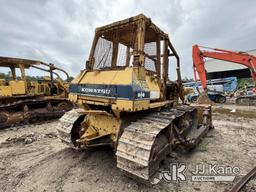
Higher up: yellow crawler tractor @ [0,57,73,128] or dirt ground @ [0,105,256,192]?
yellow crawler tractor @ [0,57,73,128]

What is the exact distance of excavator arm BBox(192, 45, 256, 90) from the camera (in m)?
10.6

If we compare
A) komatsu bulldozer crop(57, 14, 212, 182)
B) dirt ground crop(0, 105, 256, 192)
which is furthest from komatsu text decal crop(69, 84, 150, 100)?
dirt ground crop(0, 105, 256, 192)

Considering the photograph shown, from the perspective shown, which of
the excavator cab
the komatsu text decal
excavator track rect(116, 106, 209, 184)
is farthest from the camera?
the excavator cab

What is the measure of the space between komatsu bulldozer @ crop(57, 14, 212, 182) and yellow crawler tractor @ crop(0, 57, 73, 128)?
427cm

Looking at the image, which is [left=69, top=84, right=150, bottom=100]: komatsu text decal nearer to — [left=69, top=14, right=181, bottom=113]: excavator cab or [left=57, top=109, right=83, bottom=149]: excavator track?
[left=69, top=14, right=181, bottom=113]: excavator cab

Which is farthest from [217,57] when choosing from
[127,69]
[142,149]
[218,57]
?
[142,149]

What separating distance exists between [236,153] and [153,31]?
3.41 metres

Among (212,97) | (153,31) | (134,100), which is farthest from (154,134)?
(212,97)

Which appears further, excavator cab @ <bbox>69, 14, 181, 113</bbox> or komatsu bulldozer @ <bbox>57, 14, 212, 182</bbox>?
excavator cab @ <bbox>69, 14, 181, 113</bbox>

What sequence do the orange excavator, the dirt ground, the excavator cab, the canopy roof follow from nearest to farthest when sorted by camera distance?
the excavator cab → the dirt ground → the canopy roof → the orange excavator

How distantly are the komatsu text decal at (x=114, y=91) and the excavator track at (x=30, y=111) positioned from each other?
520 centimetres

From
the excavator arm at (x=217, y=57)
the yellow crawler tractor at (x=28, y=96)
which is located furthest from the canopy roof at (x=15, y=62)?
the excavator arm at (x=217, y=57)

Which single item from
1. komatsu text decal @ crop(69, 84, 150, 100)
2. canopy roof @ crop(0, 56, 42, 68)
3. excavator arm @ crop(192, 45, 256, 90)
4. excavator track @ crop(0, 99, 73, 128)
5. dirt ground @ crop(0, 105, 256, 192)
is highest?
excavator arm @ crop(192, 45, 256, 90)

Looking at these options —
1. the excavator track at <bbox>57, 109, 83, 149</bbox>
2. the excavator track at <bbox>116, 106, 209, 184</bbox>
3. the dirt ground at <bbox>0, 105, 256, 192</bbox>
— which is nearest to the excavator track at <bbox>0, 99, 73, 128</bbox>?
the dirt ground at <bbox>0, 105, 256, 192</bbox>
